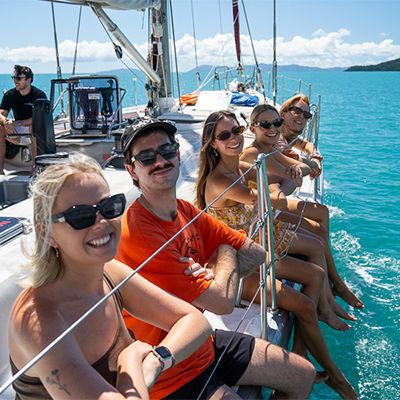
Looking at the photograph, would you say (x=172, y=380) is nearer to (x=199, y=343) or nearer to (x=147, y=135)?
(x=199, y=343)

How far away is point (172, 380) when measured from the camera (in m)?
1.79

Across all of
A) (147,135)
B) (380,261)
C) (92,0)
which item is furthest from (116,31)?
(380,261)

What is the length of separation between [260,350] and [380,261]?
4.49 metres

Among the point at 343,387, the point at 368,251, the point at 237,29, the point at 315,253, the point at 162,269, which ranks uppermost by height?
the point at 237,29

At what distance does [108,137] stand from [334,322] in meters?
3.52

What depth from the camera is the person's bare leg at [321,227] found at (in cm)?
400

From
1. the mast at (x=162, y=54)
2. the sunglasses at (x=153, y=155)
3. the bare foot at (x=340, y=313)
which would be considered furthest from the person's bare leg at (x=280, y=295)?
the mast at (x=162, y=54)

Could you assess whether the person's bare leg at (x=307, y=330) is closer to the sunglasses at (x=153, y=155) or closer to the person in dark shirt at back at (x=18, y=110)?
the sunglasses at (x=153, y=155)

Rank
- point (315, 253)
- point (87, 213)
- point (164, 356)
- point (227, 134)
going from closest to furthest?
point (87, 213) → point (164, 356) → point (227, 134) → point (315, 253)

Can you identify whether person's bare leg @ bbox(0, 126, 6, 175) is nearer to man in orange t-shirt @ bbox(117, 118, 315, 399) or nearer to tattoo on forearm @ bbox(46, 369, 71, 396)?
man in orange t-shirt @ bbox(117, 118, 315, 399)

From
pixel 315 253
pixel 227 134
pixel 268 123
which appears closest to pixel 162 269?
pixel 227 134

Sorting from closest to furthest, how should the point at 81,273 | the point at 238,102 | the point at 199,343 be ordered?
the point at 81,273 → the point at 199,343 → the point at 238,102

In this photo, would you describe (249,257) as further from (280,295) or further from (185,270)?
(280,295)

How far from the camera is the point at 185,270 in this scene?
6.52 feet
